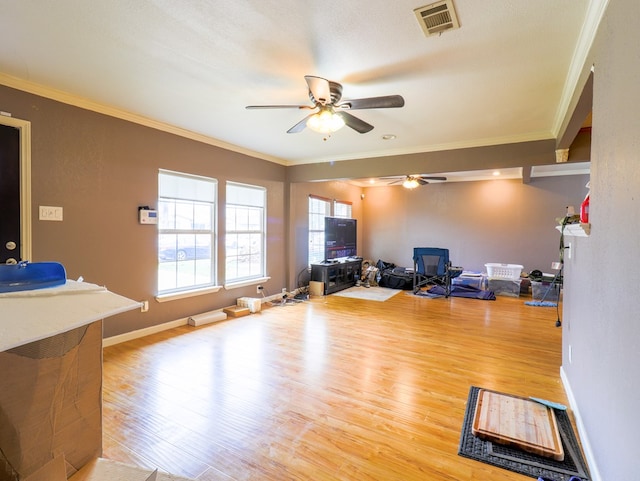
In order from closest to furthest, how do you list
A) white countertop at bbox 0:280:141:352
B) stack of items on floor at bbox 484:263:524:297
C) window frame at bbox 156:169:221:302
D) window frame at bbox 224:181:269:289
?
white countertop at bbox 0:280:141:352
window frame at bbox 156:169:221:302
window frame at bbox 224:181:269:289
stack of items on floor at bbox 484:263:524:297

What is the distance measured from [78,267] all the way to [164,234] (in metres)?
1.01

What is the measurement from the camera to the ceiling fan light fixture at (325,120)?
2672 mm

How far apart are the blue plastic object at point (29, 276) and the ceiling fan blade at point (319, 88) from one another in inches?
71.4

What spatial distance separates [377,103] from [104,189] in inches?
116

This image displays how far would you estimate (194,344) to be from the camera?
3518 mm

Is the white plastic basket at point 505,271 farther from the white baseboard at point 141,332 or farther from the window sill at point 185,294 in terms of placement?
the white baseboard at point 141,332

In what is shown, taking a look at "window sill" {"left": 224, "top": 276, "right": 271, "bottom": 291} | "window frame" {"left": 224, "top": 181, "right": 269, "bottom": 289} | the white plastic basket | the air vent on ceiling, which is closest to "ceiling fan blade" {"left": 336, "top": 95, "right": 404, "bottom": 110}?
the air vent on ceiling

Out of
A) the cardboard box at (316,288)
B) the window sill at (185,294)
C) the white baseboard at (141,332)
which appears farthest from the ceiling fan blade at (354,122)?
the cardboard box at (316,288)

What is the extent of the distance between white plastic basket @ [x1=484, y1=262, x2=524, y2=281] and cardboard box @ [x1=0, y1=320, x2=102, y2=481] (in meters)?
7.00

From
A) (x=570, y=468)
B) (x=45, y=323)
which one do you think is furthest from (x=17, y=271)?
(x=570, y=468)

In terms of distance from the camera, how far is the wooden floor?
1.77 m

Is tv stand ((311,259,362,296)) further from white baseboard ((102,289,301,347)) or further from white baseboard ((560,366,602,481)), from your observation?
white baseboard ((560,366,602,481))

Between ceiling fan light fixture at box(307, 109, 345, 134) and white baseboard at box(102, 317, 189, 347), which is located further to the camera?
white baseboard at box(102, 317, 189, 347)

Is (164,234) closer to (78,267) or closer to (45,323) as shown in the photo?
(78,267)
